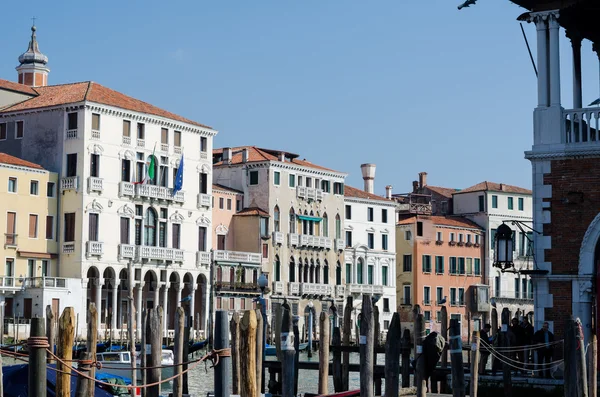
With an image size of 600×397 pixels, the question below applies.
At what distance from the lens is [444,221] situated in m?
66.9

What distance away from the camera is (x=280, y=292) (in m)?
56.9

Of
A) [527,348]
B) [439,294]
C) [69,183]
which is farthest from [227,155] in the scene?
[527,348]

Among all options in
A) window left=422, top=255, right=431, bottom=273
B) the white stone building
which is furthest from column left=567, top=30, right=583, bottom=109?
window left=422, top=255, right=431, bottom=273

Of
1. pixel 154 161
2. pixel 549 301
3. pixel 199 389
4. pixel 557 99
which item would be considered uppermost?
pixel 154 161

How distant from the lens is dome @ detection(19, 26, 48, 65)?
5778cm

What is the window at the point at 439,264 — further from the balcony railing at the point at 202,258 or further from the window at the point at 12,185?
the window at the point at 12,185

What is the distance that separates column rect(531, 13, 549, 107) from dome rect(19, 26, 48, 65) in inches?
1748

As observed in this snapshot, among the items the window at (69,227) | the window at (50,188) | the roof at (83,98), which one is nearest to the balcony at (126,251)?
the window at (69,227)

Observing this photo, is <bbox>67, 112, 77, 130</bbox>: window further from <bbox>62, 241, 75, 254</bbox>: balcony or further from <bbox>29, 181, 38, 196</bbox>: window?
<bbox>62, 241, 75, 254</bbox>: balcony

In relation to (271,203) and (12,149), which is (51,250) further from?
(271,203)

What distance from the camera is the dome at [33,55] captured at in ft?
190

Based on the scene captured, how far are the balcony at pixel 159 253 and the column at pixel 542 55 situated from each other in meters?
34.3

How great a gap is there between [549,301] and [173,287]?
3666 centimetres

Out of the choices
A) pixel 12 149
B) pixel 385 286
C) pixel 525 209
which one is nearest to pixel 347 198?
pixel 385 286
